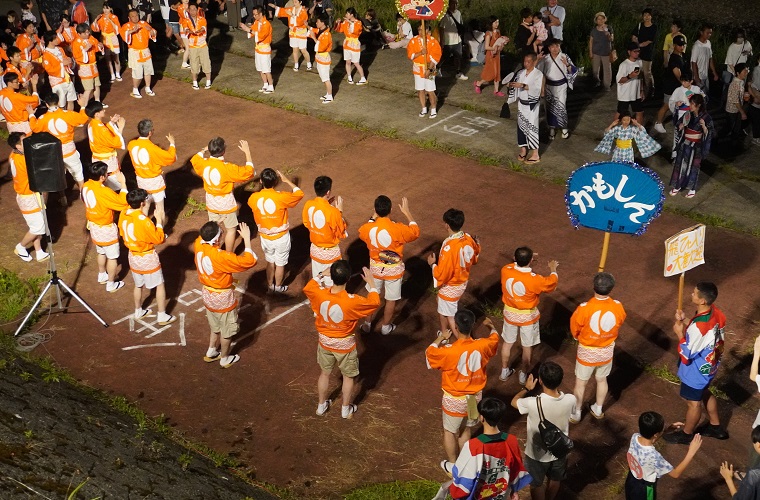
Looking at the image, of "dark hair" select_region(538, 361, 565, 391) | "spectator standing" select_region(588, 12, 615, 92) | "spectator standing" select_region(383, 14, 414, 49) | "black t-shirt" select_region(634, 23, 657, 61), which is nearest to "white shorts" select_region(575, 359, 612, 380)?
"dark hair" select_region(538, 361, 565, 391)

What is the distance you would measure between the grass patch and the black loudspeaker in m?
5.45

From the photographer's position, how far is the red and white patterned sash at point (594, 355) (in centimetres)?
952

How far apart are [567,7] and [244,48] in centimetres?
830

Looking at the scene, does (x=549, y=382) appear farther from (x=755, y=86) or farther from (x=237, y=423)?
(x=755, y=86)

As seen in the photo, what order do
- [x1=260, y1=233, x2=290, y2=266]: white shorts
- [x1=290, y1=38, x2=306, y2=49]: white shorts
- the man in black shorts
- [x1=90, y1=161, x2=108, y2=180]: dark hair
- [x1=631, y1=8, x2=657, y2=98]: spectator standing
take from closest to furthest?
[x1=90, y1=161, x2=108, y2=180]: dark hair < [x1=260, y1=233, x2=290, y2=266]: white shorts < the man in black shorts < [x1=631, y1=8, x2=657, y2=98]: spectator standing < [x1=290, y1=38, x2=306, y2=49]: white shorts

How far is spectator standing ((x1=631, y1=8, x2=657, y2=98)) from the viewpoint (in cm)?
1855

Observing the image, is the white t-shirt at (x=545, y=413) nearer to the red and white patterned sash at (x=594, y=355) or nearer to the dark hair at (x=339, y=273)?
the red and white patterned sash at (x=594, y=355)

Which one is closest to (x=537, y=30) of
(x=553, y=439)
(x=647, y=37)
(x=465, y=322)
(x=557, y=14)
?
(x=557, y=14)

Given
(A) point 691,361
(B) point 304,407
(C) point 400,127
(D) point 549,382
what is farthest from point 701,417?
(C) point 400,127

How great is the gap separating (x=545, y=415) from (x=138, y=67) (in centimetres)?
1434

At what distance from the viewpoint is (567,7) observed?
78.2 ft

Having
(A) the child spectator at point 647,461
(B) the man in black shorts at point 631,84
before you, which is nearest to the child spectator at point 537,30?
(B) the man in black shorts at point 631,84

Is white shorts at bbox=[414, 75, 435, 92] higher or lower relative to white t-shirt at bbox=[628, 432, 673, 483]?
lower

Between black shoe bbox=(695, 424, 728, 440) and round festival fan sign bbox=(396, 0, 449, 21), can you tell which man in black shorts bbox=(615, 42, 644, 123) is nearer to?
round festival fan sign bbox=(396, 0, 449, 21)
